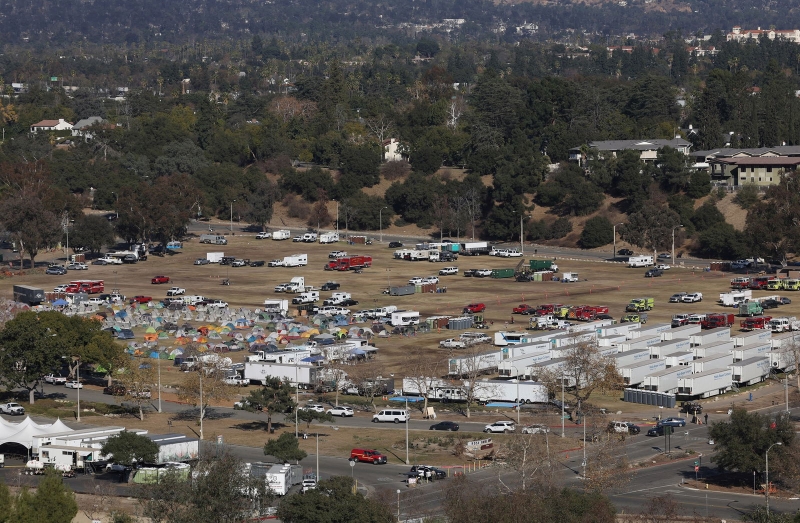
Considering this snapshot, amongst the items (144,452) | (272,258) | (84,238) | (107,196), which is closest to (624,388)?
(144,452)

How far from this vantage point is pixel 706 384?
66.5 metres

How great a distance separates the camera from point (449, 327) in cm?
8419

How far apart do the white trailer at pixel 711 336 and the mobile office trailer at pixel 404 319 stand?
18.4 m

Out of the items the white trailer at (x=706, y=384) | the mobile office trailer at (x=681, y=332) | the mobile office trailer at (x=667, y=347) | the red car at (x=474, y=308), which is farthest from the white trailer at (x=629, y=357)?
the red car at (x=474, y=308)

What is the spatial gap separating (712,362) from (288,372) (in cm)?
2118

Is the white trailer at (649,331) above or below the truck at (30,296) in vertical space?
below

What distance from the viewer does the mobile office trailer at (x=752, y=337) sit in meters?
73.9

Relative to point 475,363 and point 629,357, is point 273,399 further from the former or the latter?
point 629,357

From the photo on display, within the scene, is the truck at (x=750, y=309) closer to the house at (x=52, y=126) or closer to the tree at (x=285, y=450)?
the tree at (x=285, y=450)

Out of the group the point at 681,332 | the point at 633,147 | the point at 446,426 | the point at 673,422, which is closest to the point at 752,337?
the point at 681,332

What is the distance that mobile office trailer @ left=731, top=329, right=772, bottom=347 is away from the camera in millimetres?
73875

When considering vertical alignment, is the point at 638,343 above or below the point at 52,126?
below

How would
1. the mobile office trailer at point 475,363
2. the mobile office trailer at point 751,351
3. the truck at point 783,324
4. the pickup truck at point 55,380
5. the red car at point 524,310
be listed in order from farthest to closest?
the red car at point 524,310 < the truck at point 783,324 < the mobile office trailer at point 751,351 < the pickup truck at point 55,380 < the mobile office trailer at point 475,363

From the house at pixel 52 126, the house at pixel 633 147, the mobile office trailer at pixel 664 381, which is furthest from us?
the house at pixel 52 126
